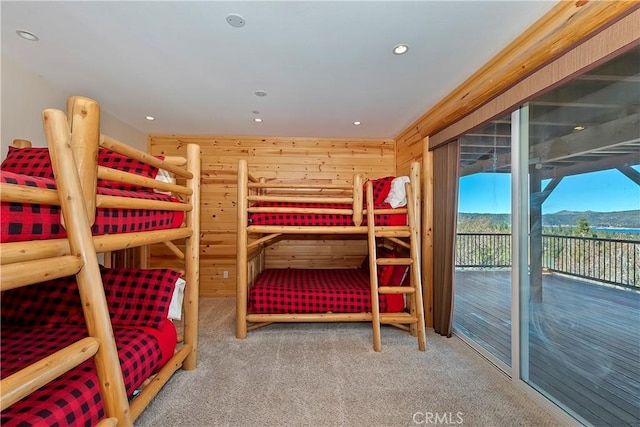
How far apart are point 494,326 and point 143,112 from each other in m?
4.36

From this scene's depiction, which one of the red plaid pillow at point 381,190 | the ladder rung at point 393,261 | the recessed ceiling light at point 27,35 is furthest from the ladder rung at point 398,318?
the recessed ceiling light at point 27,35

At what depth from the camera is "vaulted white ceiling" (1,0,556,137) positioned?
4.91ft

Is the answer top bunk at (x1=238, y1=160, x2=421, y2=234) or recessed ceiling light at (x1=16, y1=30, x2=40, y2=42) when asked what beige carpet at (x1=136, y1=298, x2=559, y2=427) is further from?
recessed ceiling light at (x1=16, y1=30, x2=40, y2=42)

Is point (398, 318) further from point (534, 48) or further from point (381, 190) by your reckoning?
point (534, 48)

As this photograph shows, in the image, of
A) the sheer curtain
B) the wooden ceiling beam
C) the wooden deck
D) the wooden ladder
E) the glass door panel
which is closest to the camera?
the wooden ceiling beam

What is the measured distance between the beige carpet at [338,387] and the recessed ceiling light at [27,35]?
8.29 feet

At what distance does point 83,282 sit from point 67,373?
2.01ft

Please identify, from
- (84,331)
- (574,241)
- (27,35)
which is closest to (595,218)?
(574,241)

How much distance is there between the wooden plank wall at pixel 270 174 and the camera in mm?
3955

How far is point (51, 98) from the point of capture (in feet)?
7.72

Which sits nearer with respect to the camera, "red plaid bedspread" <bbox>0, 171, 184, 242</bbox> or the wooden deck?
"red plaid bedspread" <bbox>0, 171, 184, 242</bbox>

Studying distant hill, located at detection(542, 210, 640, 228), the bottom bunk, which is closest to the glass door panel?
distant hill, located at detection(542, 210, 640, 228)

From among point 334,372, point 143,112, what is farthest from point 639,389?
point 143,112

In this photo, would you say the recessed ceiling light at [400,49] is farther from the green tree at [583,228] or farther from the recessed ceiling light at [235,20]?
the green tree at [583,228]
